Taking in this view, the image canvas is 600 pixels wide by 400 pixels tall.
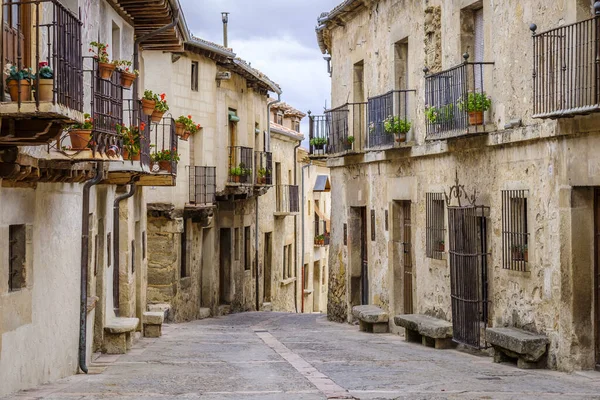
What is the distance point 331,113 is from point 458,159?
281 inches

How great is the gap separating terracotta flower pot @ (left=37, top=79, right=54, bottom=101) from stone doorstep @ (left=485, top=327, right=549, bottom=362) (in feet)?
23.4

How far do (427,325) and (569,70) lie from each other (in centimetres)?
578

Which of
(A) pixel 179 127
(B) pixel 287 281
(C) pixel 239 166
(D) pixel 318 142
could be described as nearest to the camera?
(A) pixel 179 127

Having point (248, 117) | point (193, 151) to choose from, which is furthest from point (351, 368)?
point (248, 117)

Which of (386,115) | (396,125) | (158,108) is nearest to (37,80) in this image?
(158,108)

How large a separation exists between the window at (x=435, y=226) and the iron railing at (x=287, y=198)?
2058cm

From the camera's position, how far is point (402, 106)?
1961 centimetres

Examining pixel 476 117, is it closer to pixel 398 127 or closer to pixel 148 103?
pixel 398 127

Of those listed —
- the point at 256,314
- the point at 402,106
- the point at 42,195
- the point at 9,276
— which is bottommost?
the point at 256,314

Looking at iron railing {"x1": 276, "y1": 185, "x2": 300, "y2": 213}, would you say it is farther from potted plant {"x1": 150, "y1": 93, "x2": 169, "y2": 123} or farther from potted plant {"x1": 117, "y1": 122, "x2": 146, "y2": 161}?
potted plant {"x1": 117, "y1": 122, "x2": 146, "y2": 161}

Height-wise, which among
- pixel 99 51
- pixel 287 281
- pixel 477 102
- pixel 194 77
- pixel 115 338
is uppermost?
pixel 194 77

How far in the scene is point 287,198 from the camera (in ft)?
128

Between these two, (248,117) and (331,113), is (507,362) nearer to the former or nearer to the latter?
(331,113)

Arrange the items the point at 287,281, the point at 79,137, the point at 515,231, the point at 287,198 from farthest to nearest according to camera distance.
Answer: the point at 287,281
the point at 287,198
the point at 515,231
the point at 79,137
